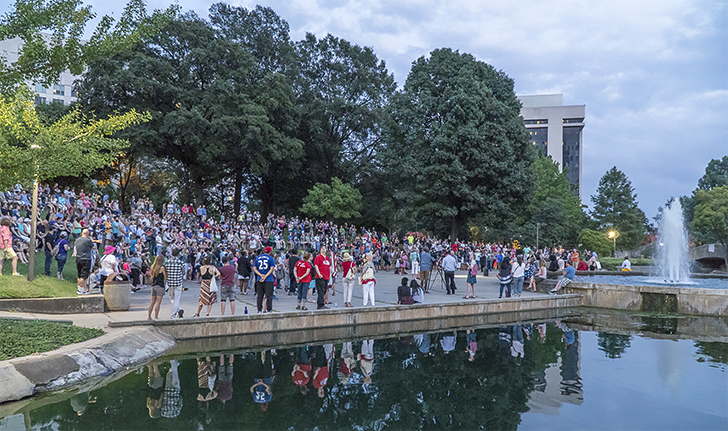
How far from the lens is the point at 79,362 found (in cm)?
814

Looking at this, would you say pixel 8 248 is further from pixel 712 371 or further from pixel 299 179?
pixel 299 179

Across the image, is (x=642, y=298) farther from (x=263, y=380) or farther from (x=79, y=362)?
(x=79, y=362)

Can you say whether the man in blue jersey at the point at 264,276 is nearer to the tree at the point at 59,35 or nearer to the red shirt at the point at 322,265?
the red shirt at the point at 322,265

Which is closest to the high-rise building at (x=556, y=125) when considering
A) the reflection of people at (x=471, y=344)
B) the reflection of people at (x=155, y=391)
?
the reflection of people at (x=471, y=344)

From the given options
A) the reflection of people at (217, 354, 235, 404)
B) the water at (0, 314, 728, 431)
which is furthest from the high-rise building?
the reflection of people at (217, 354, 235, 404)

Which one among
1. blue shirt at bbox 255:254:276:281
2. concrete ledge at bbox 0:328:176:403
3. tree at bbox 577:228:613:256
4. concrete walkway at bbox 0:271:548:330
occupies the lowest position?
concrete ledge at bbox 0:328:176:403

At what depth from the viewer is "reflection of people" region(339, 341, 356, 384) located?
886 centimetres

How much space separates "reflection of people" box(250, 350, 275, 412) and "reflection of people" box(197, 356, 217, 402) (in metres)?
0.64

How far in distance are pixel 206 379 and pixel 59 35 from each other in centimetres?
778

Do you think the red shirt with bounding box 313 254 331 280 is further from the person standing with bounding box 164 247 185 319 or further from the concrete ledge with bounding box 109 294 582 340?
the person standing with bounding box 164 247 185 319

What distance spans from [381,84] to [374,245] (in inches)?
890

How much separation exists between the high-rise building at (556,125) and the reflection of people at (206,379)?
11510 cm

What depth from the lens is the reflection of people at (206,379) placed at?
298 inches

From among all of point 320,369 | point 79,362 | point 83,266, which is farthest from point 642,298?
point 83,266
